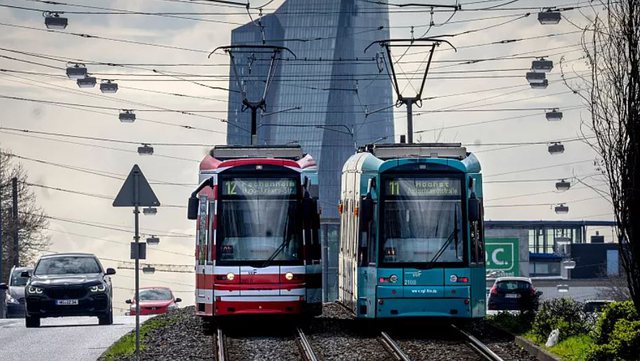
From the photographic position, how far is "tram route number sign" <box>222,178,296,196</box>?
30.8 metres

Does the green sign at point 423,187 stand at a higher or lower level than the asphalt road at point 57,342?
higher

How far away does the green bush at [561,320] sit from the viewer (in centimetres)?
2658

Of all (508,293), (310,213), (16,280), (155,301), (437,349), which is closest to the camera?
(437,349)

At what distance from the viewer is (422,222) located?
29.8 meters

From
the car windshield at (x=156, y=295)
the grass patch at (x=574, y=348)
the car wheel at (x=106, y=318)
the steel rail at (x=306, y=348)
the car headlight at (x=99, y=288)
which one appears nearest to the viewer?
the grass patch at (x=574, y=348)

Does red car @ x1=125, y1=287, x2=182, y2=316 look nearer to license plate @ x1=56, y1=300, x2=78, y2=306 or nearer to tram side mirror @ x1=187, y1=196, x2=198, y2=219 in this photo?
license plate @ x1=56, y1=300, x2=78, y2=306

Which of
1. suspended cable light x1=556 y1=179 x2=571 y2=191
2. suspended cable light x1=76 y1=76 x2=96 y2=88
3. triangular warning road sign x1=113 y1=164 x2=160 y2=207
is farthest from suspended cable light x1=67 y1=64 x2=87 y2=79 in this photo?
suspended cable light x1=556 y1=179 x2=571 y2=191

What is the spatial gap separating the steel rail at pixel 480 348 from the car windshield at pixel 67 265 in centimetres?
1100

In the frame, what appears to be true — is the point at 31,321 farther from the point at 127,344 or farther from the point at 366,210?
the point at 366,210

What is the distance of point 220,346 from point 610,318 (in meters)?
7.96

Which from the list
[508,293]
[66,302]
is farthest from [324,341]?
[508,293]

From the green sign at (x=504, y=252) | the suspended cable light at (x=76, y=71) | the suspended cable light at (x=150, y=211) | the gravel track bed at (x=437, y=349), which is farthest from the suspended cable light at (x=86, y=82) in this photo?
the green sign at (x=504, y=252)

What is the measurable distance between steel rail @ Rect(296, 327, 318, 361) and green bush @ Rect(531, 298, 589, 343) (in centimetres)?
390

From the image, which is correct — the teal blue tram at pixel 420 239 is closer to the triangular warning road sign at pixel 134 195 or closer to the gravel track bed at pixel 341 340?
the gravel track bed at pixel 341 340
